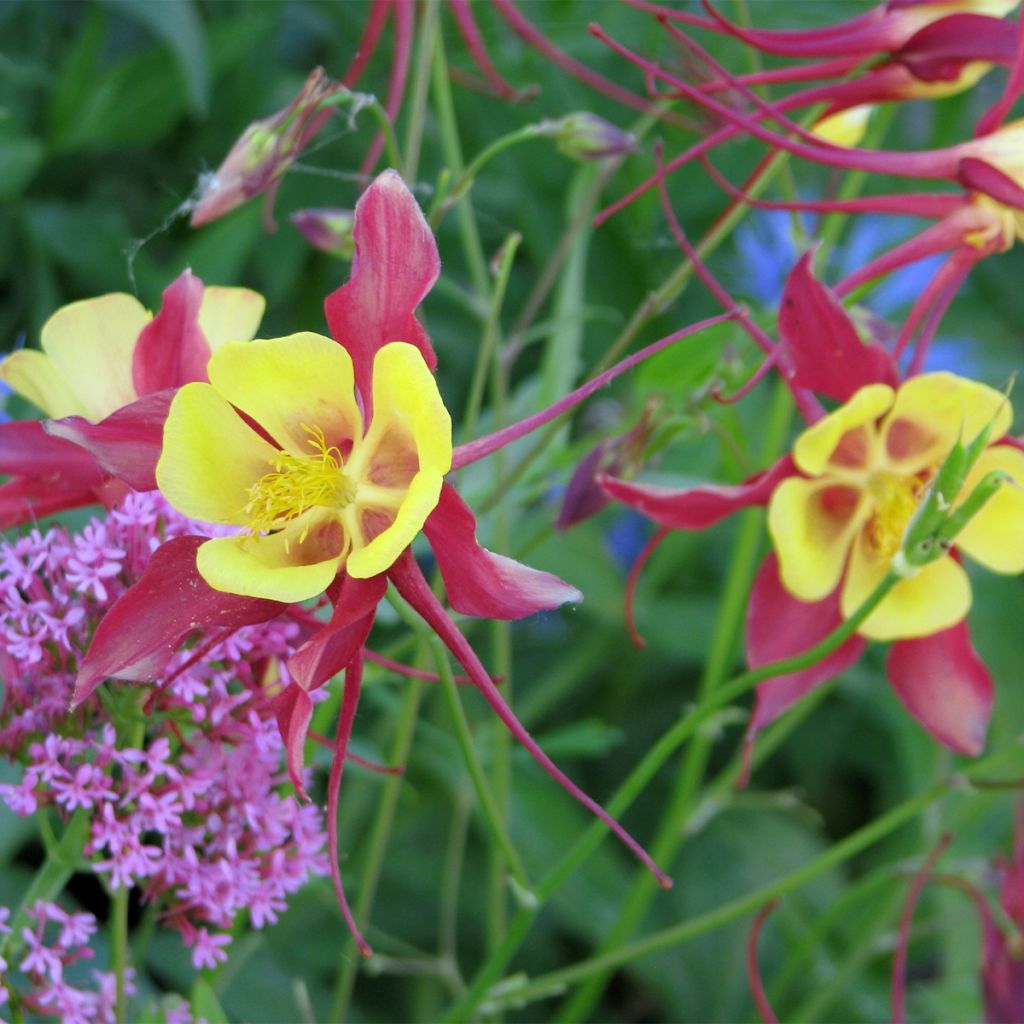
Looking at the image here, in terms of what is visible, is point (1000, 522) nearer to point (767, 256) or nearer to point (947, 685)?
point (947, 685)

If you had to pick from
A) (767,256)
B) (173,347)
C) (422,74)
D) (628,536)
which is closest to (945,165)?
(422,74)

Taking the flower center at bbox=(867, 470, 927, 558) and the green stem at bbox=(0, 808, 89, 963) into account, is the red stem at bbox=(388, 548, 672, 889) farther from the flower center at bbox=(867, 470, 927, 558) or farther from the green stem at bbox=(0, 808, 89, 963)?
the flower center at bbox=(867, 470, 927, 558)

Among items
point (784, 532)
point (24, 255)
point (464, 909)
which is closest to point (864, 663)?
point (464, 909)

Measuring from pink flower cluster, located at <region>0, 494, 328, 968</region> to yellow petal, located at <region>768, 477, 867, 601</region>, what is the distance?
23 centimetres

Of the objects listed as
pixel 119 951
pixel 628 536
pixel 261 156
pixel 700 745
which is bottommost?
pixel 628 536

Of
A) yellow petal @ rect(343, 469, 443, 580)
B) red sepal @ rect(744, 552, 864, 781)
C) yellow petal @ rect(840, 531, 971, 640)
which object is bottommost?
red sepal @ rect(744, 552, 864, 781)

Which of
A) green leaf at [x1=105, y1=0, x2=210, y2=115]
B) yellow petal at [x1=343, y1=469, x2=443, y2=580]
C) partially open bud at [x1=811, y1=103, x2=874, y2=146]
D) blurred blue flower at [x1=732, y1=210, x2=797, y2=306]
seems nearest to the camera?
yellow petal at [x1=343, y1=469, x2=443, y2=580]

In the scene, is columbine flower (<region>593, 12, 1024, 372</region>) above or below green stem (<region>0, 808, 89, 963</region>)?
above

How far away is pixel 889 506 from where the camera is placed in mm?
705

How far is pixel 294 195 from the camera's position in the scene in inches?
46.1

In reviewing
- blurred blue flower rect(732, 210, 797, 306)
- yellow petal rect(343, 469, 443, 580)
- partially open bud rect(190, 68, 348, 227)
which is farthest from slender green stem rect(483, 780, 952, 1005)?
blurred blue flower rect(732, 210, 797, 306)

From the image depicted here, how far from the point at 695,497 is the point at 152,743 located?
252 mm

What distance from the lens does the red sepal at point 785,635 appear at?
2.16 ft

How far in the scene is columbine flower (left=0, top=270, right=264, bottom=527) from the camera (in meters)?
0.56
